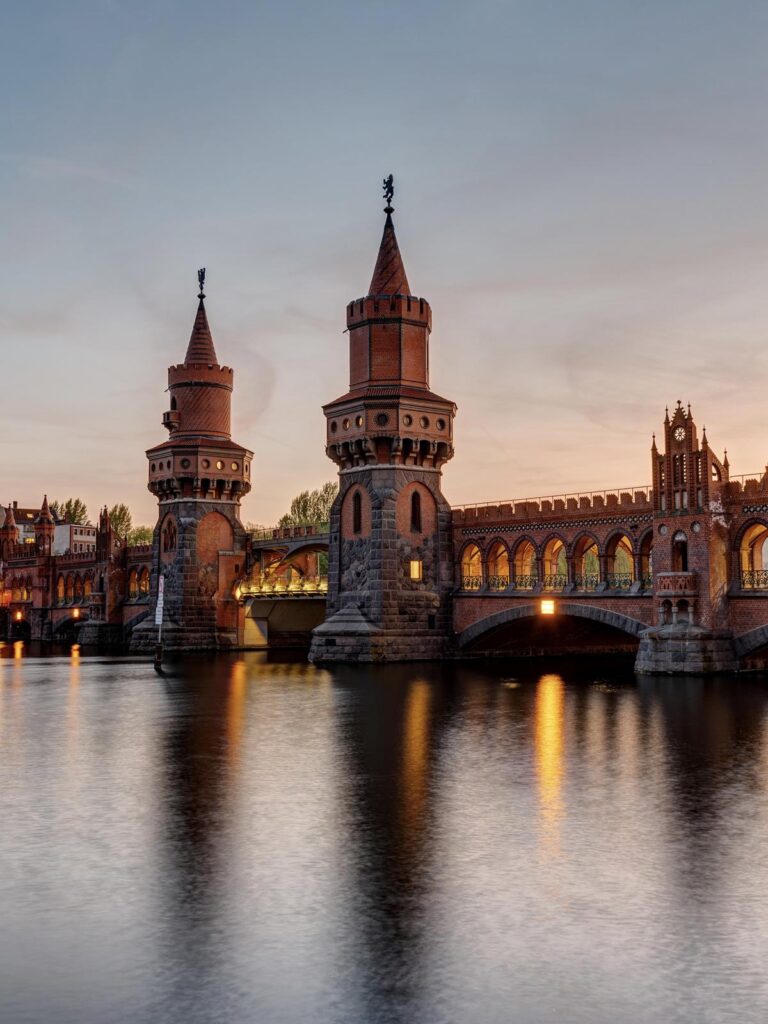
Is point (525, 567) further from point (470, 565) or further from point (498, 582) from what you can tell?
point (470, 565)

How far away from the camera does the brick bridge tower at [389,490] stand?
5969cm

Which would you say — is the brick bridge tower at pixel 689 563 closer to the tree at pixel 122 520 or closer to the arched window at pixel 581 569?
the arched window at pixel 581 569

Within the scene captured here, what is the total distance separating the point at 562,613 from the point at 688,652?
9.99 metres

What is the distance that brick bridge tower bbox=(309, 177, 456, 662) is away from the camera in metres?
59.7

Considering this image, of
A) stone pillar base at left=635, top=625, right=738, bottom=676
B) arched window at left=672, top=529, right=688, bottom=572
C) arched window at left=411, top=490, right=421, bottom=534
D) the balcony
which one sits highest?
arched window at left=411, top=490, right=421, bottom=534

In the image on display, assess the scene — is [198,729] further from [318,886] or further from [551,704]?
[318,886]

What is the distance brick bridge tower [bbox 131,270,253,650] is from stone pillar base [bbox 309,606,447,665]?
19.9 metres

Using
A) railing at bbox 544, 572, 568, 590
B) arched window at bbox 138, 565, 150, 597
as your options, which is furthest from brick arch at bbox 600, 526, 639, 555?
arched window at bbox 138, 565, 150, 597

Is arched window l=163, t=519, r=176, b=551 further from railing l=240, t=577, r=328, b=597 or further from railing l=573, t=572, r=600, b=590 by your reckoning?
railing l=573, t=572, r=600, b=590

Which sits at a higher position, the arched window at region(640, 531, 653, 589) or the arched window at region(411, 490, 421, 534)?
the arched window at region(411, 490, 421, 534)

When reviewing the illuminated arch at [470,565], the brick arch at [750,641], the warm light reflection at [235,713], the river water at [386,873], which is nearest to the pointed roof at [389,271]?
the illuminated arch at [470,565]

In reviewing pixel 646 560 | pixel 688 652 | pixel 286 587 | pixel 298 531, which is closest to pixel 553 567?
pixel 646 560

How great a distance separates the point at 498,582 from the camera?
60.2m

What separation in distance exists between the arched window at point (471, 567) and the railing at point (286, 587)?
9844 mm
